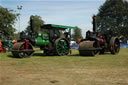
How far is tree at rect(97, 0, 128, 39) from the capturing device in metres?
48.8

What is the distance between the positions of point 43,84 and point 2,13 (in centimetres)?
2567

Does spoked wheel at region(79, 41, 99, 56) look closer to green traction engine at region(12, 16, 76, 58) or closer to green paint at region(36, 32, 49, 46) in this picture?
green traction engine at region(12, 16, 76, 58)

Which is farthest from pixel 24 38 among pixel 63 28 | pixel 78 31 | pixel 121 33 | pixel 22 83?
pixel 78 31

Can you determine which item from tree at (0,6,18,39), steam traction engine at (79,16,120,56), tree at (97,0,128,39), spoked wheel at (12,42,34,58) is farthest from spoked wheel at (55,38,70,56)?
tree at (97,0,128,39)

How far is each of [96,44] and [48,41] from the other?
338 cm

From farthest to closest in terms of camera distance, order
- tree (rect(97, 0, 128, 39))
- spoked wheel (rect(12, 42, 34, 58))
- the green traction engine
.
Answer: tree (rect(97, 0, 128, 39))
the green traction engine
spoked wheel (rect(12, 42, 34, 58))

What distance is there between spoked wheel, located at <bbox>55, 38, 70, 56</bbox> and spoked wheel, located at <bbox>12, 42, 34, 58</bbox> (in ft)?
6.28

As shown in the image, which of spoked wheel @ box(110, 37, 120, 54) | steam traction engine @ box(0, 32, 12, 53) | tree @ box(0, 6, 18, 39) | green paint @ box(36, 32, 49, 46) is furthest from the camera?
tree @ box(0, 6, 18, 39)

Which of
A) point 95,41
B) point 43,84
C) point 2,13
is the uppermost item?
point 2,13

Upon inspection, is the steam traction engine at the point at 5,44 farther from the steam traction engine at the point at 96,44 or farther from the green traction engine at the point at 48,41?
the steam traction engine at the point at 96,44

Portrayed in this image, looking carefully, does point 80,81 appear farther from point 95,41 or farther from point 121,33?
point 121,33

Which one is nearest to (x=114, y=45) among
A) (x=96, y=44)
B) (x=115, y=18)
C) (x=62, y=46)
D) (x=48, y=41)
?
(x=96, y=44)

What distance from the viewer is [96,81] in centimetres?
476

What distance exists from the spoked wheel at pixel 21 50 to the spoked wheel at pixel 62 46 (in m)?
1.91
